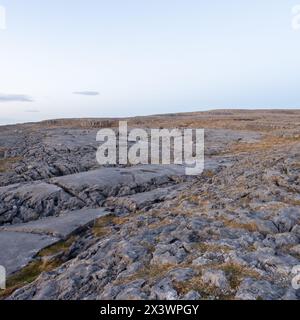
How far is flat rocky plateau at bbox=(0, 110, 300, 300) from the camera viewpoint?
13789 mm

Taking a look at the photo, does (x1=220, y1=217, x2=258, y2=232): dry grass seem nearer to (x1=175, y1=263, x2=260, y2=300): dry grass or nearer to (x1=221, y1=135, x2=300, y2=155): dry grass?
(x1=175, y1=263, x2=260, y2=300): dry grass

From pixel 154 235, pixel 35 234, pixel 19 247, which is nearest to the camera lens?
pixel 154 235

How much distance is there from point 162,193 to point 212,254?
1644 centimetres

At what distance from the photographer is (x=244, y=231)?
1758 cm

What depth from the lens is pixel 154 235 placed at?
19000mm

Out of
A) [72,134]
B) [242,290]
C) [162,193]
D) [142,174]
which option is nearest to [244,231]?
[242,290]

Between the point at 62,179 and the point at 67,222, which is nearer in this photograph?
the point at 67,222

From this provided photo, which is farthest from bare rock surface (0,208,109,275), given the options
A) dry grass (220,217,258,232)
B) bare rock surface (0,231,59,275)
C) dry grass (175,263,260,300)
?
dry grass (175,263,260,300)

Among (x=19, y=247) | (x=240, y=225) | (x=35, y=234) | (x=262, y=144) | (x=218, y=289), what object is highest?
(x=262, y=144)

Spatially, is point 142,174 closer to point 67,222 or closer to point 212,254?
point 67,222

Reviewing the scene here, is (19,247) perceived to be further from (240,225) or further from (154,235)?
(240,225)

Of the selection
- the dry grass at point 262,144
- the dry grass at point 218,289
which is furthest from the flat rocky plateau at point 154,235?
the dry grass at point 262,144

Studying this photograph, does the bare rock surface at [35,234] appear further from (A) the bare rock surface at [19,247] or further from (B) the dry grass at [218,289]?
(B) the dry grass at [218,289]

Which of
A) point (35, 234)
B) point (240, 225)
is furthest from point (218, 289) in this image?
point (35, 234)
